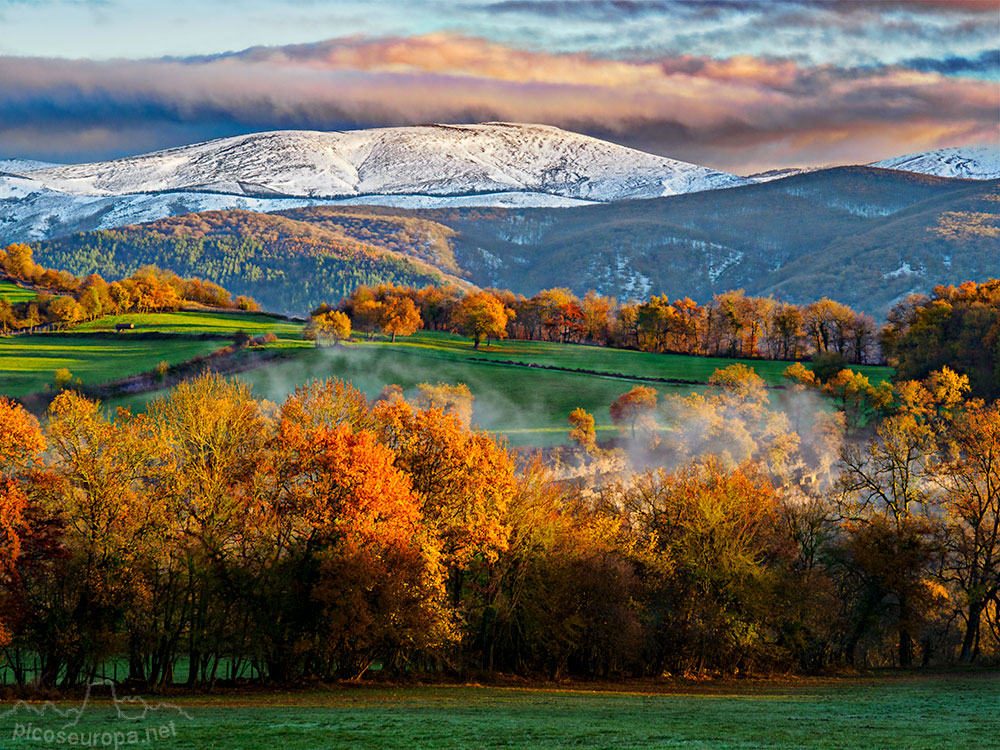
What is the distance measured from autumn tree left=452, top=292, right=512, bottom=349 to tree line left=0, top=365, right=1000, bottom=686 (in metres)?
97.8

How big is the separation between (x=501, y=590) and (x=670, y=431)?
63405 millimetres

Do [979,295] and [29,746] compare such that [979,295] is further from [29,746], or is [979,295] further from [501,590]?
[29,746]

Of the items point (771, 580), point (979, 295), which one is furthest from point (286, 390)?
point (979, 295)

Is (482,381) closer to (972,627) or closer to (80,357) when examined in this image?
(80,357)

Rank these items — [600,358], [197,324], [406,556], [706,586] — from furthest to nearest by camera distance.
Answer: [197,324], [600,358], [706,586], [406,556]

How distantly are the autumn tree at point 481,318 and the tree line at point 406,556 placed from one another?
9777cm

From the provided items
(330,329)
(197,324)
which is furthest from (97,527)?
(197,324)

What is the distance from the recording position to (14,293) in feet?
590

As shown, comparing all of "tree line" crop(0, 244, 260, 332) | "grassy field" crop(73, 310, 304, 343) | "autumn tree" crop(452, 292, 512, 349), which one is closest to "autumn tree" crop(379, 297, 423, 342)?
"autumn tree" crop(452, 292, 512, 349)

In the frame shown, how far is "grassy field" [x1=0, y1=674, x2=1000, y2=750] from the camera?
27.6 m

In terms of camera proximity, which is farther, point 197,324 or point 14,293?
point 14,293

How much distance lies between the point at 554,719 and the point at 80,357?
129232 millimetres

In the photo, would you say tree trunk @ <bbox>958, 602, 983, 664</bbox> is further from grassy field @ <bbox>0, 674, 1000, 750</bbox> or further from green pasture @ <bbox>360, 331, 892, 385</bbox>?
green pasture @ <bbox>360, 331, 892, 385</bbox>

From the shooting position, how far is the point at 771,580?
192 ft
